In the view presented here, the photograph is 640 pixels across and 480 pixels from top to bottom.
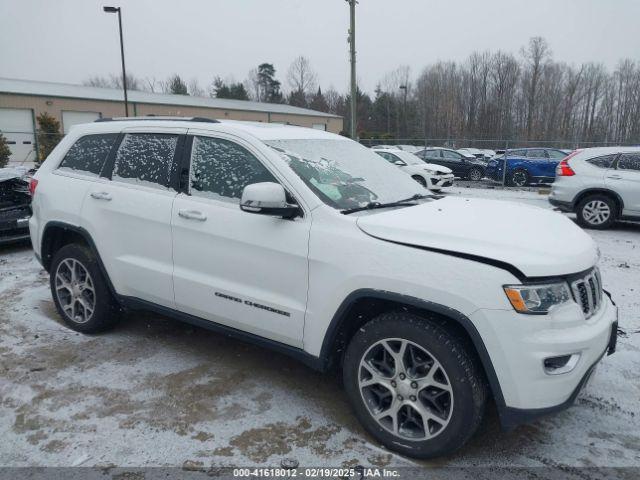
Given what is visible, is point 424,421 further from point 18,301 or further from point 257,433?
point 18,301

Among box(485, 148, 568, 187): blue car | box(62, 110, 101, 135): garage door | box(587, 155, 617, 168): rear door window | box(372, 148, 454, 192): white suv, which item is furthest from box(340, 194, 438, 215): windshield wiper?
box(62, 110, 101, 135): garage door

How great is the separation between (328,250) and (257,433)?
3.88 ft

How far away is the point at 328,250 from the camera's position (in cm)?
287

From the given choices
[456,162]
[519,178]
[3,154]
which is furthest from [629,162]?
[3,154]

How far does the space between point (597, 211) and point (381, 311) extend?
329 inches

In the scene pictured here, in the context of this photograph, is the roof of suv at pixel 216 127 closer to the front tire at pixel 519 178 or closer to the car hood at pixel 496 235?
the car hood at pixel 496 235

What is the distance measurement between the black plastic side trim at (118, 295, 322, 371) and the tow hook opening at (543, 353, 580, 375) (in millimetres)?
1261

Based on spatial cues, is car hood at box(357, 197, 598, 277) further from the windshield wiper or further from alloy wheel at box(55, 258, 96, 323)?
alloy wheel at box(55, 258, 96, 323)

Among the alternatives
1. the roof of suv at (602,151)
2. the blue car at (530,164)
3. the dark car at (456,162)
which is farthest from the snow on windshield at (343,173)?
the dark car at (456,162)

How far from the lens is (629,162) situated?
9.36m

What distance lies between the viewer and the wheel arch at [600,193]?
931cm

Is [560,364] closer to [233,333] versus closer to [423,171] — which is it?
[233,333]

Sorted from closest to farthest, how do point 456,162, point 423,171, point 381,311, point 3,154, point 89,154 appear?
point 381,311, point 89,154, point 423,171, point 3,154, point 456,162

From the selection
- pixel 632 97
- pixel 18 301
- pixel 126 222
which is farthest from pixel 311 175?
pixel 632 97
